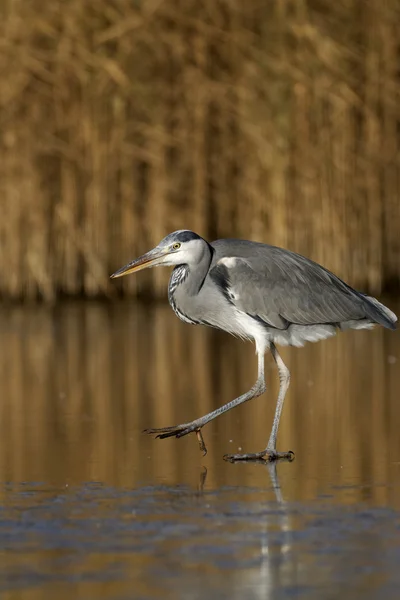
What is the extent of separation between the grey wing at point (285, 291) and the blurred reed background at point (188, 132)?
6.46 metres

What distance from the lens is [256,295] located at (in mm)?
6523

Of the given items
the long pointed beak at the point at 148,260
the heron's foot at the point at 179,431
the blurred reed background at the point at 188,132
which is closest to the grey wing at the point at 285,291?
the long pointed beak at the point at 148,260

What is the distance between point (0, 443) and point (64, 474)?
93 centimetres

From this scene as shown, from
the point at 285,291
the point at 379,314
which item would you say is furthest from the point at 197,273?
the point at 379,314

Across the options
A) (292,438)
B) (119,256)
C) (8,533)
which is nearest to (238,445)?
(292,438)

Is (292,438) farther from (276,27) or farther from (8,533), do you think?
(276,27)

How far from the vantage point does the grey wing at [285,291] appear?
256 inches

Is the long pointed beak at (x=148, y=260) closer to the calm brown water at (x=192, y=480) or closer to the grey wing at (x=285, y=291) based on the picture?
the grey wing at (x=285, y=291)

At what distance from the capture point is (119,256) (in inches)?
523

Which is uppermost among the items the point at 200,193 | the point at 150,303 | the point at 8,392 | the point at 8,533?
the point at 200,193

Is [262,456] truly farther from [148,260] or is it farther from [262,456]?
[148,260]

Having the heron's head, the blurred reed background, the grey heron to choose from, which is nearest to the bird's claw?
the grey heron

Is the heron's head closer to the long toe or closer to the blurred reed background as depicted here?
the long toe

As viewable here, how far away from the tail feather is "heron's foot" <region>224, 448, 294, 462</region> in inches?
39.2
